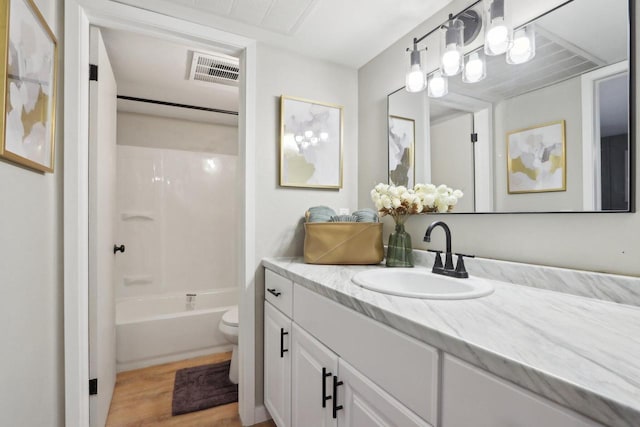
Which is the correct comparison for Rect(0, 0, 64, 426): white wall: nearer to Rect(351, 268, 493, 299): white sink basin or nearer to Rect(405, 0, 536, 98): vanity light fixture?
Rect(351, 268, 493, 299): white sink basin

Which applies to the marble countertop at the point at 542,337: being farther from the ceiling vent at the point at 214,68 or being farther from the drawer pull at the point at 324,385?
the ceiling vent at the point at 214,68

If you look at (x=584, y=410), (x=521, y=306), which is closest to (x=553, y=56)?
(x=521, y=306)

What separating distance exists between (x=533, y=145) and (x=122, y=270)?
10.4 ft

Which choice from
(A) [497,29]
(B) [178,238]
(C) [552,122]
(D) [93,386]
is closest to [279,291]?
(D) [93,386]

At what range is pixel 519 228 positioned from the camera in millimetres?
1149

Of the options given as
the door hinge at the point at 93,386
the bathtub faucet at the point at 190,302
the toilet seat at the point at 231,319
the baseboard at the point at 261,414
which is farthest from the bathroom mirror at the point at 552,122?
the bathtub faucet at the point at 190,302

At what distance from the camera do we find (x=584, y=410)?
423mm

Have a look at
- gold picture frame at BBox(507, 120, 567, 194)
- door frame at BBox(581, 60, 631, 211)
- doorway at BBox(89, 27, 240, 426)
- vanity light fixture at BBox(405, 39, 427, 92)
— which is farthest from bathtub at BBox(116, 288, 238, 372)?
door frame at BBox(581, 60, 631, 211)

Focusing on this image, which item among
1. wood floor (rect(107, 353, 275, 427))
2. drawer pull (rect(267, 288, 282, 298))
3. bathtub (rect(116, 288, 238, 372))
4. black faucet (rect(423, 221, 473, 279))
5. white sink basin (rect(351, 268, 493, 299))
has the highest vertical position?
black faucet (rect(423, 221, 473, 279))

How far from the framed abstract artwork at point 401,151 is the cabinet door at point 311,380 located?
3.15ft

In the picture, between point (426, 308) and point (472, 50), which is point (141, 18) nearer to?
point (472, 50)

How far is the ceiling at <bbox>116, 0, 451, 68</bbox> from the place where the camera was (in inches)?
55.9

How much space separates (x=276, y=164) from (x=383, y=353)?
4.09 ft

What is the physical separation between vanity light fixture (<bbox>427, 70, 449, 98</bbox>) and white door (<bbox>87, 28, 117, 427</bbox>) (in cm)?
162
